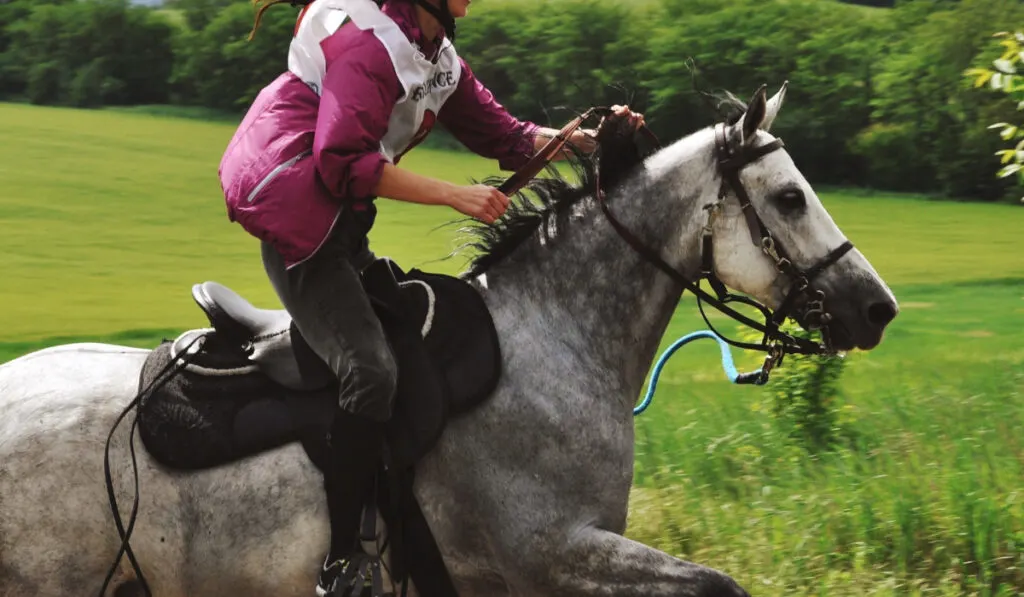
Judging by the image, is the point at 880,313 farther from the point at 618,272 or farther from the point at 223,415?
the point at 223,415

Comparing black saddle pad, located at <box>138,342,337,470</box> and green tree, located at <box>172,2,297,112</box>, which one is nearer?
black saddle pad, located at <box>138,342,337,470</box>

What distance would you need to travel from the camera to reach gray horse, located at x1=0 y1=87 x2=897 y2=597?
337cm

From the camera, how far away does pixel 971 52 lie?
46.3 feet

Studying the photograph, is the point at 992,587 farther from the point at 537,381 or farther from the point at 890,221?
the point at 890,221

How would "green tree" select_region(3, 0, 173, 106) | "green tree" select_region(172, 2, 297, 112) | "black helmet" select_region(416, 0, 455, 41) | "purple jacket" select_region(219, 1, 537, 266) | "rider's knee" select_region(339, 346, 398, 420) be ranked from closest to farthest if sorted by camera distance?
"purple jacket" select_region(219, 1, 537, 266) < "rider's knee" select_region(339, 346, 398, 420) < "black helmet" select_region(416, 0, 455, 41) < "green tree" select_region(172, 2, 297, 112) < "green tree" select_region(3, 0, 173, 106)

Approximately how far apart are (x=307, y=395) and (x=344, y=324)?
0.28 m

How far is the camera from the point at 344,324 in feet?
10.8

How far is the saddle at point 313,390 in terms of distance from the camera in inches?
133

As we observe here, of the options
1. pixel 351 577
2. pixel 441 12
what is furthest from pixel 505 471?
pixel 441 12

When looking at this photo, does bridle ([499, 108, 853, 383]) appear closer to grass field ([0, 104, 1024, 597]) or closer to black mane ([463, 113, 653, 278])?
black mane ([463, 113, 653, 278])

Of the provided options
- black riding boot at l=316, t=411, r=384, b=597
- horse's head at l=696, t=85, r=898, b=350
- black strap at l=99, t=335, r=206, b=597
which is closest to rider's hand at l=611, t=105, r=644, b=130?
horse's head at l=696, t=85, r=898, b=350

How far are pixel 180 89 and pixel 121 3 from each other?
5.72 ft

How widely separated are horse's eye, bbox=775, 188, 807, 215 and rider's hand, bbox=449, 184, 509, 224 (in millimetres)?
741

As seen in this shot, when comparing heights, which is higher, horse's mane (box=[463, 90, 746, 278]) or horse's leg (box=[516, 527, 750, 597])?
horse's mane (box=[463, 90, 746, 278])
